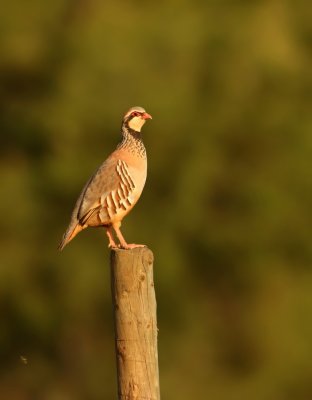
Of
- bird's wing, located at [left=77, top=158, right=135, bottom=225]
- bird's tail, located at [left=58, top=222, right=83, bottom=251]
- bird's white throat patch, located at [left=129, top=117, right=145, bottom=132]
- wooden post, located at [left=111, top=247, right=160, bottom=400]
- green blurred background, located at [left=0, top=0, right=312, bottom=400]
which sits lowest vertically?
wooden post, located at [left=111, top=247, right=160, bottom=400]

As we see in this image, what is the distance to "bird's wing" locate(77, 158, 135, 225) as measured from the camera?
7.73 m

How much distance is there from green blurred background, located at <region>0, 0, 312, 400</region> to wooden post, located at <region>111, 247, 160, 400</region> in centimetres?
910

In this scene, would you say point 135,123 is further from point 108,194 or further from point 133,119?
point 108,194

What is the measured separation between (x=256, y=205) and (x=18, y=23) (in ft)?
13.4

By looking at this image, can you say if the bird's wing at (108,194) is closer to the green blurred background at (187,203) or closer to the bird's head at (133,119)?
the bird's head at (133,119)

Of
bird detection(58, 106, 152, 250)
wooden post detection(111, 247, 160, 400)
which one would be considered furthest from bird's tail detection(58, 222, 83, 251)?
wooden post detection(111, 247, 160, 400)

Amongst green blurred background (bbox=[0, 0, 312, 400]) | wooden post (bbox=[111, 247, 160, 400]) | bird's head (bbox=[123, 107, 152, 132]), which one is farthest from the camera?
green blurred background (bbox=[0, 0, 312, 400])

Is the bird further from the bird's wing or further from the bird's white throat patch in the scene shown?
the bird's white throat patch

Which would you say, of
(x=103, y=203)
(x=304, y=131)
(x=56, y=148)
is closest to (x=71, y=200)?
(x=56, y=148)

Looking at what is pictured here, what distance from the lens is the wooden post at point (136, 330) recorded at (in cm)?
614


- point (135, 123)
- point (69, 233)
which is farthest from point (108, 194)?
point (135, 123)

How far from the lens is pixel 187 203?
16016 mm

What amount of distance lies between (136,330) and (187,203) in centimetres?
990

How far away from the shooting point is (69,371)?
16656 millimetres
